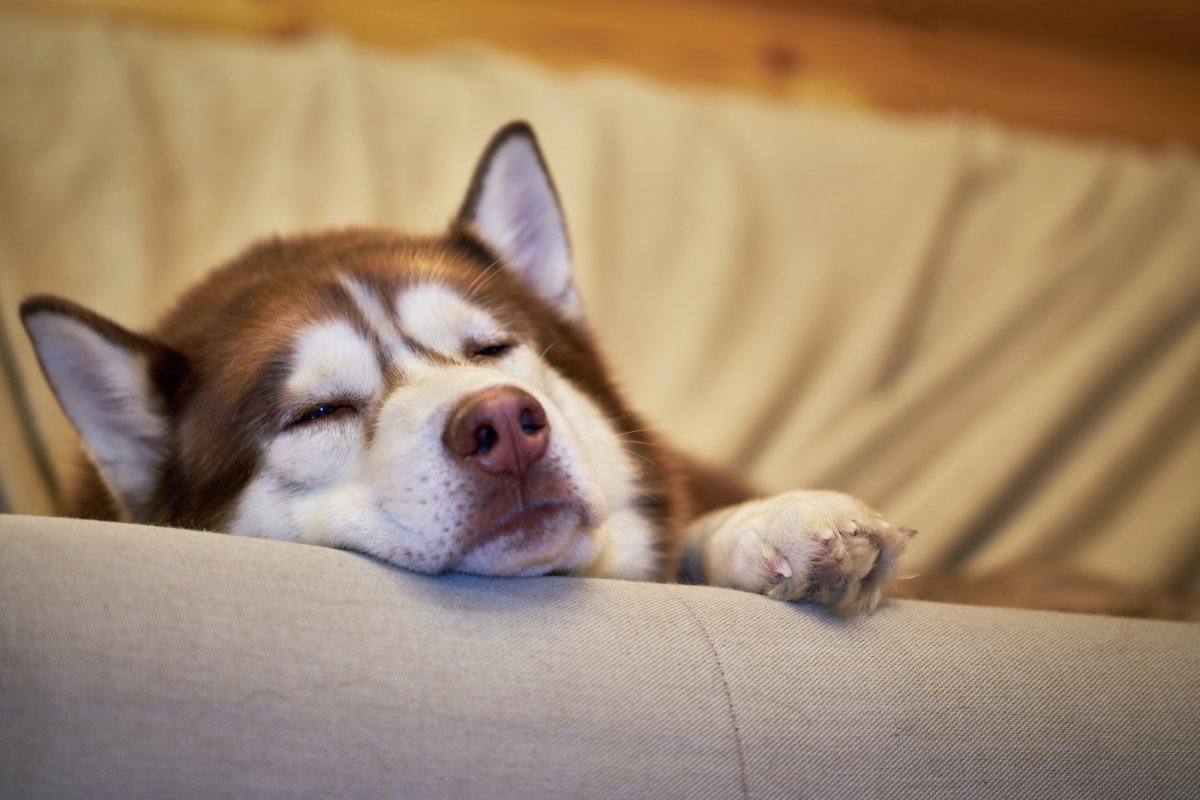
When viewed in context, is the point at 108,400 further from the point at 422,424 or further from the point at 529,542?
the point at 529,542

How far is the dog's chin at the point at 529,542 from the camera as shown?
1.41 metres

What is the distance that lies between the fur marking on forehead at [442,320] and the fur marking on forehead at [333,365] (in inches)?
4.4

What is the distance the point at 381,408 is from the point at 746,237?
1.98 metres

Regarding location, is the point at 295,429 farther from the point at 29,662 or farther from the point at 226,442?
the point at 29,662

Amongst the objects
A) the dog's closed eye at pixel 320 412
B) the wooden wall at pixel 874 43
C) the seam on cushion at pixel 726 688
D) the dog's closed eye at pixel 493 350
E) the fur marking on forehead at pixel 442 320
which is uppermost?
the wooden wall at pixel 874 43

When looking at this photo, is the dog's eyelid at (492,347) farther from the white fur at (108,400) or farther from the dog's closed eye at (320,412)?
the white fur at (108,400)

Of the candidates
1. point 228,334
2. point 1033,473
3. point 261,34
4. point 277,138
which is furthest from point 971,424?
point 261,34

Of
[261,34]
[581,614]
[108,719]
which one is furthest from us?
[261,34]

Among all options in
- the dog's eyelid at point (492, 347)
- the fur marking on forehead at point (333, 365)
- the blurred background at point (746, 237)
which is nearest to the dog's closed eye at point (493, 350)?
the dog's eyelid at point (492, 347)

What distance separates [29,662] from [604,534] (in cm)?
96

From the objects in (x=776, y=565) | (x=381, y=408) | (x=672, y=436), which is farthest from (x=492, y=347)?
(x=672, y=436)

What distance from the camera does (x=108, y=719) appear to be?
989mm

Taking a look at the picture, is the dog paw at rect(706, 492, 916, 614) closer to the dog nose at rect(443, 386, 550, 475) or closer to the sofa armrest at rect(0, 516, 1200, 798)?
the sofa armrest at rect(0, 516, 1200, 798)

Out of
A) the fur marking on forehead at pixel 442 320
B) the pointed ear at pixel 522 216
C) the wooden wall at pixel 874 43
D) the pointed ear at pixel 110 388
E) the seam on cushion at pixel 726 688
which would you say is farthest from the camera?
the wooden wall at pixel 874 43
